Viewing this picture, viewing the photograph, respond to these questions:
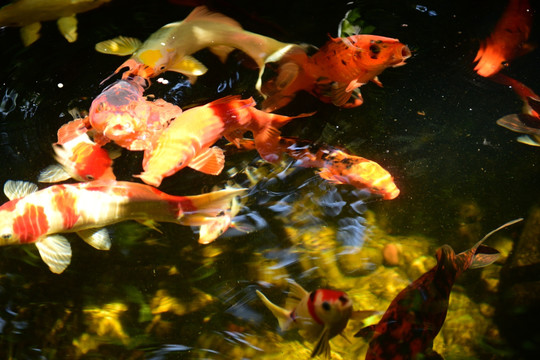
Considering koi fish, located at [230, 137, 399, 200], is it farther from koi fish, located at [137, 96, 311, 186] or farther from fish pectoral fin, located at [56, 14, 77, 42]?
fish pectoral fin, located at [56, 14, 77, 42]

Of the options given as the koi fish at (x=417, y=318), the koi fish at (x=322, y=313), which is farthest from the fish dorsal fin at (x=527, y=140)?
the koi fish at (x=322, y=313)

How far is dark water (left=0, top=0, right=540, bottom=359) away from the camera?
2.20 metres

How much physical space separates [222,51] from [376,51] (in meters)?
1.11

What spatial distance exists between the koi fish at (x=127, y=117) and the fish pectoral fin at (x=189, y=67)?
329mm

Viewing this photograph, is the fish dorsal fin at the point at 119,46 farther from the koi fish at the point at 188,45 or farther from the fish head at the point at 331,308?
the fish head at the point at 331,308

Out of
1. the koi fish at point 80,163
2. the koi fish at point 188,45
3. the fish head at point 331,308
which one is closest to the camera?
the fish head at point 331,308

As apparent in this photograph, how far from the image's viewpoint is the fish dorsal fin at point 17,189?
7.23 feet

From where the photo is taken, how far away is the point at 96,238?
2223 mm

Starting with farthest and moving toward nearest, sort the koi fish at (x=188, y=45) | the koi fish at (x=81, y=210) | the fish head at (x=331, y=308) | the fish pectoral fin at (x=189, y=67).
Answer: the fish pectoral fin at (x=189, y=67) → the koi fish at (x=188, y=45) → the koi fish at (x=81, y=210) → the fish head at (x=331, y=308)

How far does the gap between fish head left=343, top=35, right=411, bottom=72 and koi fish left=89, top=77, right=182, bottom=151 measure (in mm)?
1164

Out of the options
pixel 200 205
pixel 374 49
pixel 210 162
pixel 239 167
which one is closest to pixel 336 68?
pixel 374 49

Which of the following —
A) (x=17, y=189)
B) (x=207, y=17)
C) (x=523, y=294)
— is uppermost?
(x=207, y=17)

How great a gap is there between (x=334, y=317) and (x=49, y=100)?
2.29 m

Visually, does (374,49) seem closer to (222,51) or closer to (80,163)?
(222,51)
